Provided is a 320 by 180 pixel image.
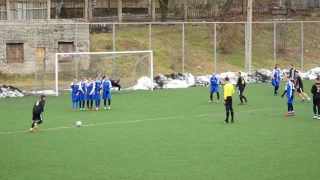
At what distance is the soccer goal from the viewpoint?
41.5m

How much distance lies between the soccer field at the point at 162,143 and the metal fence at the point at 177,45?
7141mm

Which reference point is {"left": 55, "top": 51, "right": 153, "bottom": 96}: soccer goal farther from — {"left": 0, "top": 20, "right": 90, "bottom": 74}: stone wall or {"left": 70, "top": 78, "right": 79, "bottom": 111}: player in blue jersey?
{"left": 70, "top": 78, "right": 79, "bottom": 111}: player in blue jersey

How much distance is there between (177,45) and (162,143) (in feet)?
99.6

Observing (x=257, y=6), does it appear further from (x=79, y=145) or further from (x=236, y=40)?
(x=79, y=145)

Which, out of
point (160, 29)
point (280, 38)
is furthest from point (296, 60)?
point (160, 29)

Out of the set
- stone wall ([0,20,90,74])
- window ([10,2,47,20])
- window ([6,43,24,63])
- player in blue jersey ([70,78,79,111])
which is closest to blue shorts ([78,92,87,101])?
player in blue jersey ([70,78,79,111])

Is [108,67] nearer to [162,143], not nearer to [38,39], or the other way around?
[38,39]

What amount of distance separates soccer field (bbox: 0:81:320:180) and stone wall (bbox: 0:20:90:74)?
688cm

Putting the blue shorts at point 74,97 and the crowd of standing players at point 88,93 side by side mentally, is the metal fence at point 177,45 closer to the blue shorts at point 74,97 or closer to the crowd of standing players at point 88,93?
the crowd of standing players at point 88,93

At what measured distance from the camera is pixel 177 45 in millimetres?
52406

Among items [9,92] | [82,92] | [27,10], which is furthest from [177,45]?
[82,92]

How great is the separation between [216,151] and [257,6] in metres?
45.6

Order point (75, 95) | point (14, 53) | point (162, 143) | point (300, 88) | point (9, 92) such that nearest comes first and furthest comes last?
1. point (162, 143)
2. point (75, 95)
3. point (300, 88)
4. point (9, 92)
5. point (14, 53)

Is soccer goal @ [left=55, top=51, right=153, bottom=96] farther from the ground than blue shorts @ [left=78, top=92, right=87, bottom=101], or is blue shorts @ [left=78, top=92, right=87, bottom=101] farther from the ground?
soccer goal @ [left=55, top=51, right=153, bottom=96]
